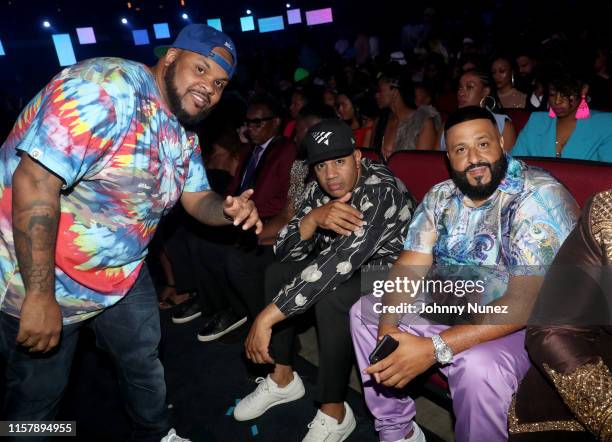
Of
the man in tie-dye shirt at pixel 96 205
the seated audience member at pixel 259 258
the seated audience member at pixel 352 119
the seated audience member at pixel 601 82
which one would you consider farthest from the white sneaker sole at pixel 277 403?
the seated audience member at pixel 601 82

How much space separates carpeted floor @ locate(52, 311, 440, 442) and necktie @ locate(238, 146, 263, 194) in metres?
1.20

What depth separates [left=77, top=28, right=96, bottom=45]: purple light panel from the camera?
16859 mm

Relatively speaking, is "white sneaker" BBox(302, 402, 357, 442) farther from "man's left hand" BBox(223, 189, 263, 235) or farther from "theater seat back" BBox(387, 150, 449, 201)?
"theater seat back" BBox(387, 150, 449, 201)

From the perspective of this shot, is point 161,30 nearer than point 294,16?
No

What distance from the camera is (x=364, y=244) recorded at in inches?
87.2

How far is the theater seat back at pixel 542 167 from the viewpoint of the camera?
6.65ft

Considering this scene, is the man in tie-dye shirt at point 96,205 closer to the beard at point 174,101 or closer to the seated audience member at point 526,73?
the beard at point 174,101

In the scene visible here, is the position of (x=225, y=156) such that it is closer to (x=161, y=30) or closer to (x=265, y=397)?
(x=265, y=397)

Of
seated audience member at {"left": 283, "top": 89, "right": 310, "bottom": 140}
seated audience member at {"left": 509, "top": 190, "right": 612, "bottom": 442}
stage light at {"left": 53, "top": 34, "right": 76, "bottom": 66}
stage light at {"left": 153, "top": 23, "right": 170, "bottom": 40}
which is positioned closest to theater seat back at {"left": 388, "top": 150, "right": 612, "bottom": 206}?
seated audience member at {"left": 509, "top": 190, "right": 612, "bottom": 442}

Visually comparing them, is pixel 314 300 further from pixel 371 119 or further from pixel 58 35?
pixel 58 35

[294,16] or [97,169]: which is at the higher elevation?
[294,16]

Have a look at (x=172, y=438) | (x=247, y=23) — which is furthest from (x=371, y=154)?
(x=247, y=23)

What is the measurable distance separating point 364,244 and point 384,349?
574 millimetres

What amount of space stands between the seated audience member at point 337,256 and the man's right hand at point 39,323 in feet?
3.17
